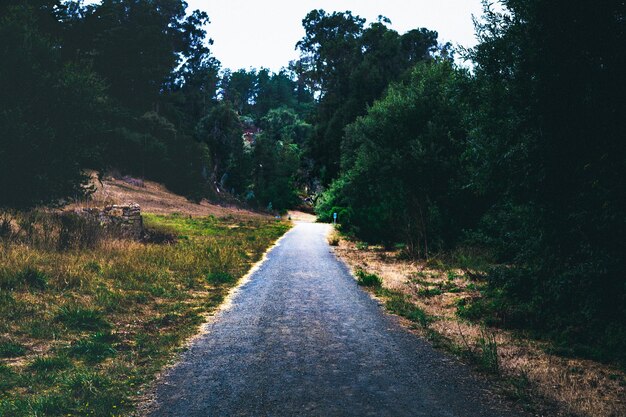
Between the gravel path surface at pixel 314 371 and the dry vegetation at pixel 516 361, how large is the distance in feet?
1.46

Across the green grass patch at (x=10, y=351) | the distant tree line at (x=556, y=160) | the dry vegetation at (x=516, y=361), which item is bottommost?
the green grass patch at (x=10, y=351)

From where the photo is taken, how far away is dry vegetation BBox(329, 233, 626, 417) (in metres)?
5.50

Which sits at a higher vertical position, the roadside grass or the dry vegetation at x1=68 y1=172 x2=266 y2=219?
the dry vegetation at x1=68 y1=172 x2=266 y2=219

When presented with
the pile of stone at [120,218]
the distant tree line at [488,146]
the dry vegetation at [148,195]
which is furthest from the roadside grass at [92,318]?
the dry vegetation at [148,195]

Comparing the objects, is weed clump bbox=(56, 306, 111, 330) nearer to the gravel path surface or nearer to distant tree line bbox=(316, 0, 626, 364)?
the gravel path surface

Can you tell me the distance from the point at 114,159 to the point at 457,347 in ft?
200

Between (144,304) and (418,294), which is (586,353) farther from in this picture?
(144,304)

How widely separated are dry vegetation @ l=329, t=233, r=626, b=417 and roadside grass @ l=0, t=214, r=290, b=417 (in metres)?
4.52

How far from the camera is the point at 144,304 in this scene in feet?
34.9

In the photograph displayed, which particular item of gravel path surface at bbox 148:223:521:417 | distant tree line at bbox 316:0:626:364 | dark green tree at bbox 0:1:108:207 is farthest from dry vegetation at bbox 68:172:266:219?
distant tree line at bbox 316:0:626:364

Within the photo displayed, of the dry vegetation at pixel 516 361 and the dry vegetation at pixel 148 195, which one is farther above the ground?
the dry vegetation at pixel 148 195

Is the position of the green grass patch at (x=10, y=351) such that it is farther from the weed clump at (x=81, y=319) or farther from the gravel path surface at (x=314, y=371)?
the gravel path surface at (x=314, y=371)

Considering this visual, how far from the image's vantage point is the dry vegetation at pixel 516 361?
5504 mm

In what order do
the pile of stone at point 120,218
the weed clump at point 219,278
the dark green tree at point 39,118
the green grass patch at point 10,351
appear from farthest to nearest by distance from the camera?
the pile of stone at point 120,218
the dark green tree at point 39,118
the weed clump at point 219,278
the green grass patch at point 10,351
